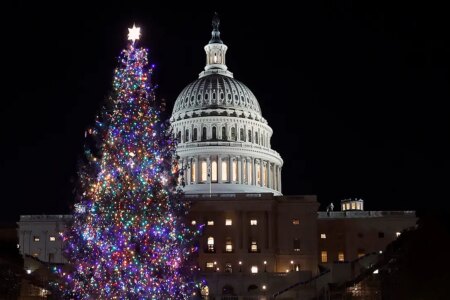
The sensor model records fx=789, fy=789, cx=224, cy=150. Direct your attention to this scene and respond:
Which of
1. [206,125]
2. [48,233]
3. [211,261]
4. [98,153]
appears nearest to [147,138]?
[98,153]

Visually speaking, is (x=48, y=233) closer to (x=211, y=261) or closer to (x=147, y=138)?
(x=211, y=261)

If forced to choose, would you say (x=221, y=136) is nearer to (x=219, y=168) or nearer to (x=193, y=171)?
(x=219, y=168)

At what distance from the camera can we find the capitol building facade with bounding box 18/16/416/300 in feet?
259

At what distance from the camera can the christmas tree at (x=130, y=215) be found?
128ft

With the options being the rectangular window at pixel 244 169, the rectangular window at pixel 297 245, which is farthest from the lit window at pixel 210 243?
the rectangular window at pixel 244 169

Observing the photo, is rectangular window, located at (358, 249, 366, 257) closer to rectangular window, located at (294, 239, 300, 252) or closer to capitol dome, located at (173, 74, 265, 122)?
rectangular window, located at (294, 239, 300, 252)

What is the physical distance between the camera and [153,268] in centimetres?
3919

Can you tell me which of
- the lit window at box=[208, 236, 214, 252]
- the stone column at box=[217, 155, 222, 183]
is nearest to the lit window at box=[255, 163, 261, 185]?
the stone column at box=[217, 155, 222, 183]

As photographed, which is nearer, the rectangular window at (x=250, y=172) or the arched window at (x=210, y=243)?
the arched window at (x=210, y=243)

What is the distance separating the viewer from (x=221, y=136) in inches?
4835

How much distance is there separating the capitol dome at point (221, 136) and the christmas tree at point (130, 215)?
71.6 m

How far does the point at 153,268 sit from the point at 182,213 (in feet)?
12.4

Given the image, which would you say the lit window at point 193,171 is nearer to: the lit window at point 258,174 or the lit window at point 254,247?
the lit window at point 258,174

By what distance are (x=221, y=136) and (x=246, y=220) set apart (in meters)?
27.7
